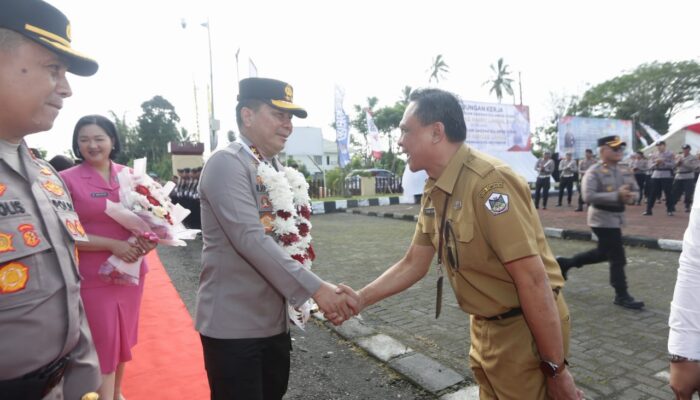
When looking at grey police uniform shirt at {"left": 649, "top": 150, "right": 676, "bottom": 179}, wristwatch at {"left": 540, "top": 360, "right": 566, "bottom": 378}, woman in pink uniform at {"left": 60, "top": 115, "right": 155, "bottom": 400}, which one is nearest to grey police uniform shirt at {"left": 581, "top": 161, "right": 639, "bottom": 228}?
wristwatch at {"left": 540, "top": 360, "right": 566, "bottom": 378}

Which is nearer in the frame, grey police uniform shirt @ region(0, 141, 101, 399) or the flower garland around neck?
grey police uniform shirt @ region(0, 141, 101, 399)

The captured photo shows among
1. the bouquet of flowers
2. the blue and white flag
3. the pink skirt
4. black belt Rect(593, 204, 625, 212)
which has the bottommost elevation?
the pink skirt

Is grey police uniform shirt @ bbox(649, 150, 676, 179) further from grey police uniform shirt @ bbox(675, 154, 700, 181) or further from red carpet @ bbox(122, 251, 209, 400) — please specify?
red carpet @ bbox(122, 251, 209, 400)

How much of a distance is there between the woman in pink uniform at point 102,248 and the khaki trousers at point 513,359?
2178mm

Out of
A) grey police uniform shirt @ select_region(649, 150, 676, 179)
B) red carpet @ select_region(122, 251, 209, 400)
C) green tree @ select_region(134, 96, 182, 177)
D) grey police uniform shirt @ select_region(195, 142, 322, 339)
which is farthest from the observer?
green tree @ select_region(134, 96, 182, 177)

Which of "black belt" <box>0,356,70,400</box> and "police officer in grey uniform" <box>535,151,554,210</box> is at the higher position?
"police officer in grey uniform" <box>535,151,554,210</box>

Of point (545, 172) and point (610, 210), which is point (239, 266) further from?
point (545, 172)

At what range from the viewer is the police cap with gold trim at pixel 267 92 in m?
2.12

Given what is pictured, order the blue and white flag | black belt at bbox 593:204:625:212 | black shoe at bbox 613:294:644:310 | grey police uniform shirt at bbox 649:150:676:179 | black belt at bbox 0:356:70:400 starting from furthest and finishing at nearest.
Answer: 1. the blue and white flag
2. grey police uniform shirt at bbox 649:150:676:179
3. black belt at bbox 593:204:625:212
4. black shoe at bbox 613:294:644:310
5. black belt at bbox 0:356:70:400

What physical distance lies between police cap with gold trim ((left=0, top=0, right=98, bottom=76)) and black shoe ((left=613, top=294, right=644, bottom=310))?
205 inches

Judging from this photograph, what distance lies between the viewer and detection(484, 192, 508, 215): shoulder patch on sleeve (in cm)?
163

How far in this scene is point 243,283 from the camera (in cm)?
194

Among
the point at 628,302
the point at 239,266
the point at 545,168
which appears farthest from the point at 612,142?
the point at 545,168

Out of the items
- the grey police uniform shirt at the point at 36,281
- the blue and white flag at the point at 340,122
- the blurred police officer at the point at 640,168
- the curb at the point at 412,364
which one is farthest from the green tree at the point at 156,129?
the grey police uniform shirt at the point at 36,281
